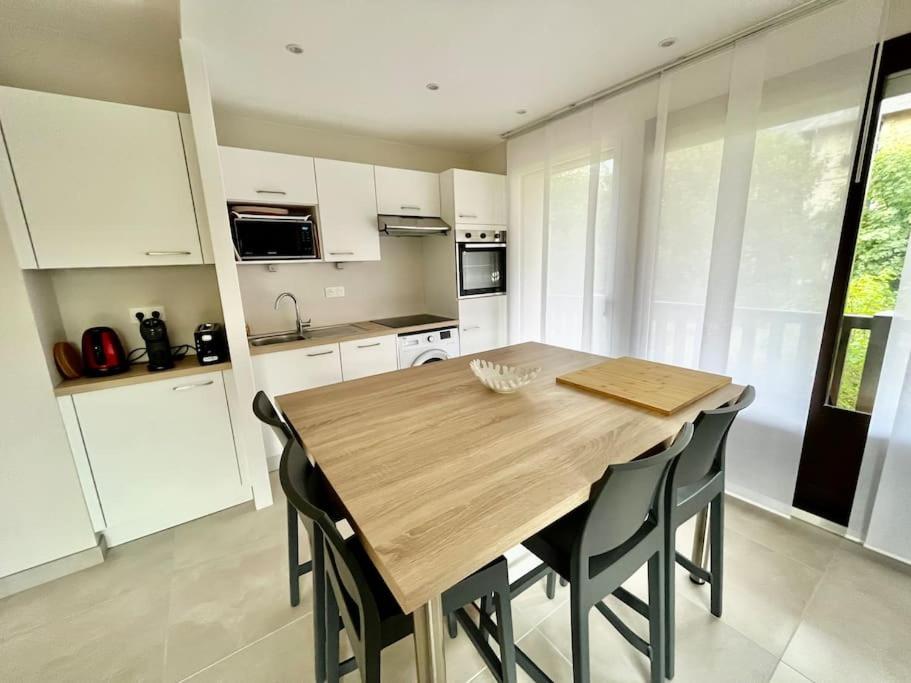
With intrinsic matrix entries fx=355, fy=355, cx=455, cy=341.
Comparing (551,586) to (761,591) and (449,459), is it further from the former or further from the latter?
(449,459)

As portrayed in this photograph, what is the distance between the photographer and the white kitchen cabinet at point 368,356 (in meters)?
2.69

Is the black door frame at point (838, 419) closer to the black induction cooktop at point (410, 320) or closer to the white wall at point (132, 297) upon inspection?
the black induction cooktop at point (410, 320)

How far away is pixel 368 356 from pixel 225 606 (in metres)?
1.64

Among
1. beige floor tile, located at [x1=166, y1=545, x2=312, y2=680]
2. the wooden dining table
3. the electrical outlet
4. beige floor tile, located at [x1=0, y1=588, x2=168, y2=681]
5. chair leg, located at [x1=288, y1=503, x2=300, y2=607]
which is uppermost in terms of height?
the electrical outlet

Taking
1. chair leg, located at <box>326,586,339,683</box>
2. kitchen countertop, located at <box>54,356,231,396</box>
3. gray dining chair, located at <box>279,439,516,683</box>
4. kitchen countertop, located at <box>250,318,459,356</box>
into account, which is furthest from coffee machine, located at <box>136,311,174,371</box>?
chair leg, located at <box>326,586,339,683</box>

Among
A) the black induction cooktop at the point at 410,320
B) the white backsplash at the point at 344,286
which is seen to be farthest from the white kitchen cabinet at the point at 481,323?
the white backsplash at the point at 344,286

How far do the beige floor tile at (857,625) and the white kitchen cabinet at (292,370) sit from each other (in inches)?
106

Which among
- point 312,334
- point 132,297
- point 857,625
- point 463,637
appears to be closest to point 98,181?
point 132,297

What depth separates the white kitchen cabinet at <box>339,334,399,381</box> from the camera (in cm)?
269

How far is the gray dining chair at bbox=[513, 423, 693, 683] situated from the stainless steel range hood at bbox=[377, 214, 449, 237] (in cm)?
243

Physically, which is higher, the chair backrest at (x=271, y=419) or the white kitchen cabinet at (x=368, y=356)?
the chair backrest at (x=271, y=419)

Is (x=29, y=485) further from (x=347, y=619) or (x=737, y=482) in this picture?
(x=737, y=482)

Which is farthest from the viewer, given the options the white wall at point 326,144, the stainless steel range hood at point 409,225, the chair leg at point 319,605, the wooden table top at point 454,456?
the stainless steel range hood at point 409,225

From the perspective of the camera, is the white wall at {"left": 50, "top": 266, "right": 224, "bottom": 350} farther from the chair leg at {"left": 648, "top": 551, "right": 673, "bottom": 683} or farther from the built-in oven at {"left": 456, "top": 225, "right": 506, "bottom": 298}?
the chair leg at {"left": 648, "top": 551, "right": 673, "bottom": 683}
